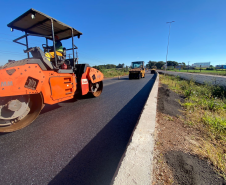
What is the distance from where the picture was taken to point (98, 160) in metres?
1.66

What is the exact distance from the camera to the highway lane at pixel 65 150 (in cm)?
141

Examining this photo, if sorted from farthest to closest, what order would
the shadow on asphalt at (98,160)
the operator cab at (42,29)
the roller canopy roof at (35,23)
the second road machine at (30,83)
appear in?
the roller canopy roof at (35,23) → the operator cab at (42,29) → the second road machine at (30,83) → the shadow on asphalt at (98,160)

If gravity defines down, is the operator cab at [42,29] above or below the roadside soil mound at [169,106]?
above

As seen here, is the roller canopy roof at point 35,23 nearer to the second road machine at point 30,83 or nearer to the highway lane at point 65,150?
the second road machine at point 30,83

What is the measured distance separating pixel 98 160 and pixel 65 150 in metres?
0.58

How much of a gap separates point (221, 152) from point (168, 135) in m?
0.68

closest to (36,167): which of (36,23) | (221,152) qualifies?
(221,152)

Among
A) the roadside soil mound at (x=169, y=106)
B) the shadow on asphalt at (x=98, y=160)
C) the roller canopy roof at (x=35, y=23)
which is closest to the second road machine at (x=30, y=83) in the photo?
the roller canopy roof at (x=35, y=23)

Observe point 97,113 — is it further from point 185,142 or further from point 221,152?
point 221,152

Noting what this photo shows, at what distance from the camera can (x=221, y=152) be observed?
166cm

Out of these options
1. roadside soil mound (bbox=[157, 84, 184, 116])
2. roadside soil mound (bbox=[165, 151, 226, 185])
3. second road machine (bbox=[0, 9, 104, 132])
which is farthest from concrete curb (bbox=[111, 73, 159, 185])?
second road machine (bbox=[0, 9, 104, 132])

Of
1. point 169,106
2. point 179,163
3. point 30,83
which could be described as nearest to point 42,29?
point 30,83

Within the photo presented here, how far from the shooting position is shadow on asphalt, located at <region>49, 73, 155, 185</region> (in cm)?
137

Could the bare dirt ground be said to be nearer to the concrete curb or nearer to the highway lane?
the concrete curb
